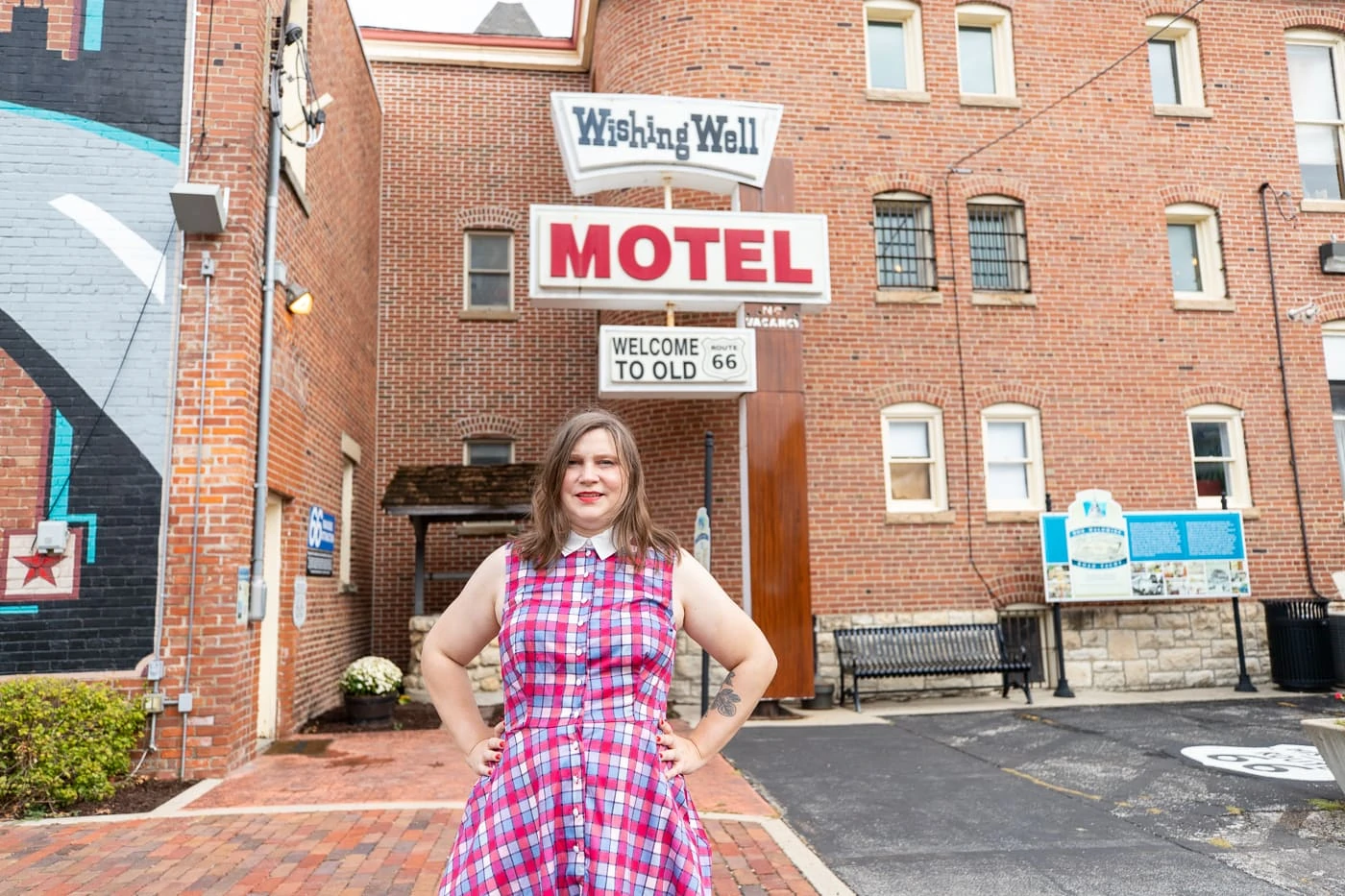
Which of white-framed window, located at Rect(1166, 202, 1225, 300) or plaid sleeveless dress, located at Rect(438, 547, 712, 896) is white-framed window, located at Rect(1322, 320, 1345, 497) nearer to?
white-framed window, located at Rect(1166, 202, 1225, 300)

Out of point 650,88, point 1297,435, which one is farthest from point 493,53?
point 1297,435

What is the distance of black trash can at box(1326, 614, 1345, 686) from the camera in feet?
38.5

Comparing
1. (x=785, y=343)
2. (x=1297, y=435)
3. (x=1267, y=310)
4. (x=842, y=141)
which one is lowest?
(x=1297, y=435)

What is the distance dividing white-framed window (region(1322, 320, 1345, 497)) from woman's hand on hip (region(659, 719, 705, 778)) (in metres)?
14.9

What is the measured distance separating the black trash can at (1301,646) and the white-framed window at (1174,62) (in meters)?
7.43

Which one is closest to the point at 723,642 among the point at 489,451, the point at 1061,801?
the point at 1061,801

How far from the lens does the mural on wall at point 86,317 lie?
22.7 ft

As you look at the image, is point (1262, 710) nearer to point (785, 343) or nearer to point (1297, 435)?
point (1297, 435)

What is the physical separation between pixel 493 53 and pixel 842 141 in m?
6.37

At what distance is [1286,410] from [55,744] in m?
15.0

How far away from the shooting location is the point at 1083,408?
1269 cm

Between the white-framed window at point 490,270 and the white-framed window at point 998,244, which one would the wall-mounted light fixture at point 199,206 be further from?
the white-framed window at point 998,244

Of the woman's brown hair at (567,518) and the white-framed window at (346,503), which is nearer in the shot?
the woman's brown hair at (567,518)

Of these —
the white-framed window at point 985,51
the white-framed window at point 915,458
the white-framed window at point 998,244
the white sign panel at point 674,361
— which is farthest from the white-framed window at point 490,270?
the white-framed window at point 985,51
